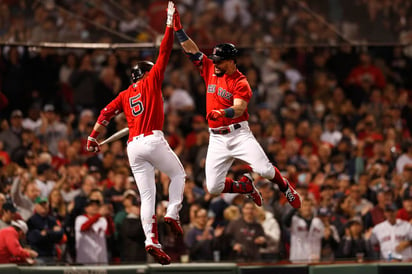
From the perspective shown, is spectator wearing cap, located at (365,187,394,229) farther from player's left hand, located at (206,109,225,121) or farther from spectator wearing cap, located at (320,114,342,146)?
player's left hand, located at (206,109,225,121)

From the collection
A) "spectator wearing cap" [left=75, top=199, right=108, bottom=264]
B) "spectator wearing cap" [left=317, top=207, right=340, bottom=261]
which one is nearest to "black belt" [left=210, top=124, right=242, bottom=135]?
"spectator wearing cap" [left=75, top=199, right=108, bottom=264]

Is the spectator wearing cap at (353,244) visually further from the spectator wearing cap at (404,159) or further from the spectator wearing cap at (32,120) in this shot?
the spectator wearing cap at (32,120)

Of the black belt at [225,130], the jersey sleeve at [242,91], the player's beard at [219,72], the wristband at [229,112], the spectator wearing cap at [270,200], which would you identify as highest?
the player's beard at [219,72]

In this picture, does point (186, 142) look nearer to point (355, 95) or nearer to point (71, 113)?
point (71, 113)

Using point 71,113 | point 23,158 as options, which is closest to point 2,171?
point 23,158

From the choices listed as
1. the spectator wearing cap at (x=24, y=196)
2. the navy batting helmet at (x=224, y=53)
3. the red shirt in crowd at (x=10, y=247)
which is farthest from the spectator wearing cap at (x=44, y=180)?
the navy batting helmet at (x=224, y=53)

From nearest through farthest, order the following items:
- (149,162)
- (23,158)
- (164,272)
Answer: (149,162) < (164,272) < (23,158)

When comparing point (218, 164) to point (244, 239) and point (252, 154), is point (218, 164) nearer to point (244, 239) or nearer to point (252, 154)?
point (252, 154)
